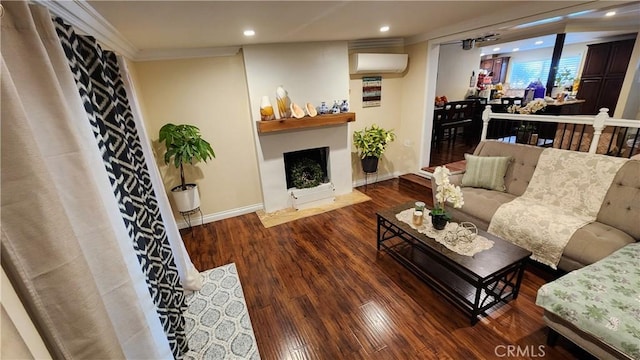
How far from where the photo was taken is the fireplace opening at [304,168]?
149 inches

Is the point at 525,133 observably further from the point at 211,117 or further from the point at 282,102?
the point at 211,117

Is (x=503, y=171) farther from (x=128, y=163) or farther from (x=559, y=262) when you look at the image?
(x=128, y=163)

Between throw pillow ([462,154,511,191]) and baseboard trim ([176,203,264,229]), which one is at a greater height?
throw pillow ([462,154,511,191])

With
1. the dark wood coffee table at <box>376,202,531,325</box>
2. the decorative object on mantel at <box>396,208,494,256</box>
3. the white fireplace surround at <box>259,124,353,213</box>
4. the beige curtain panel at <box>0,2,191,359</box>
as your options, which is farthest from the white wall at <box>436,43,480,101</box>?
the beige curtain panel at <box>0,2,191,359</box>

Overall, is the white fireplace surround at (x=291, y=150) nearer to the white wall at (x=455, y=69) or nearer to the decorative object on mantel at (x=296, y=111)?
the decorative object on mantel at (x=296, y=111)

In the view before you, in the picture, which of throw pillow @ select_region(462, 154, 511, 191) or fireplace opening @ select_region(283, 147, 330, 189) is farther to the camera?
fireplace opening @ select_region(283, 147, 330, 189)

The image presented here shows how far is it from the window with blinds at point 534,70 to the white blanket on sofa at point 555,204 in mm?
7110

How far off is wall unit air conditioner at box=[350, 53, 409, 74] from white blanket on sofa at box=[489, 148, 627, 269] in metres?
2.28

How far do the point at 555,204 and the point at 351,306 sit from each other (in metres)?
2.09

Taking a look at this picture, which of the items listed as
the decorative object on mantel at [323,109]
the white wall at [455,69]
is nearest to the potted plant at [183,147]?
the decorative object on mantel at [323,109]

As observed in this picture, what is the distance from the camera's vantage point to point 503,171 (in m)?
2.82

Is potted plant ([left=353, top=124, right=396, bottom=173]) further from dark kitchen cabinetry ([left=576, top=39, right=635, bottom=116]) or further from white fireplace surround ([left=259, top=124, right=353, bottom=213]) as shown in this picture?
dark kitchen cabinetry ([left=576, top=39, right=635, bottom=116])

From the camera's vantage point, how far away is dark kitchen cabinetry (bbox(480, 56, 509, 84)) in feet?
29.3

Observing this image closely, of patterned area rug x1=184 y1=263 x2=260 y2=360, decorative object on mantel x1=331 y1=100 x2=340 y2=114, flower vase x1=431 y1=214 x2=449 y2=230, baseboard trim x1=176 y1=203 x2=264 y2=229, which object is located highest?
decorative object on mantel x1=331 y1=100 x2=340 y2=114
